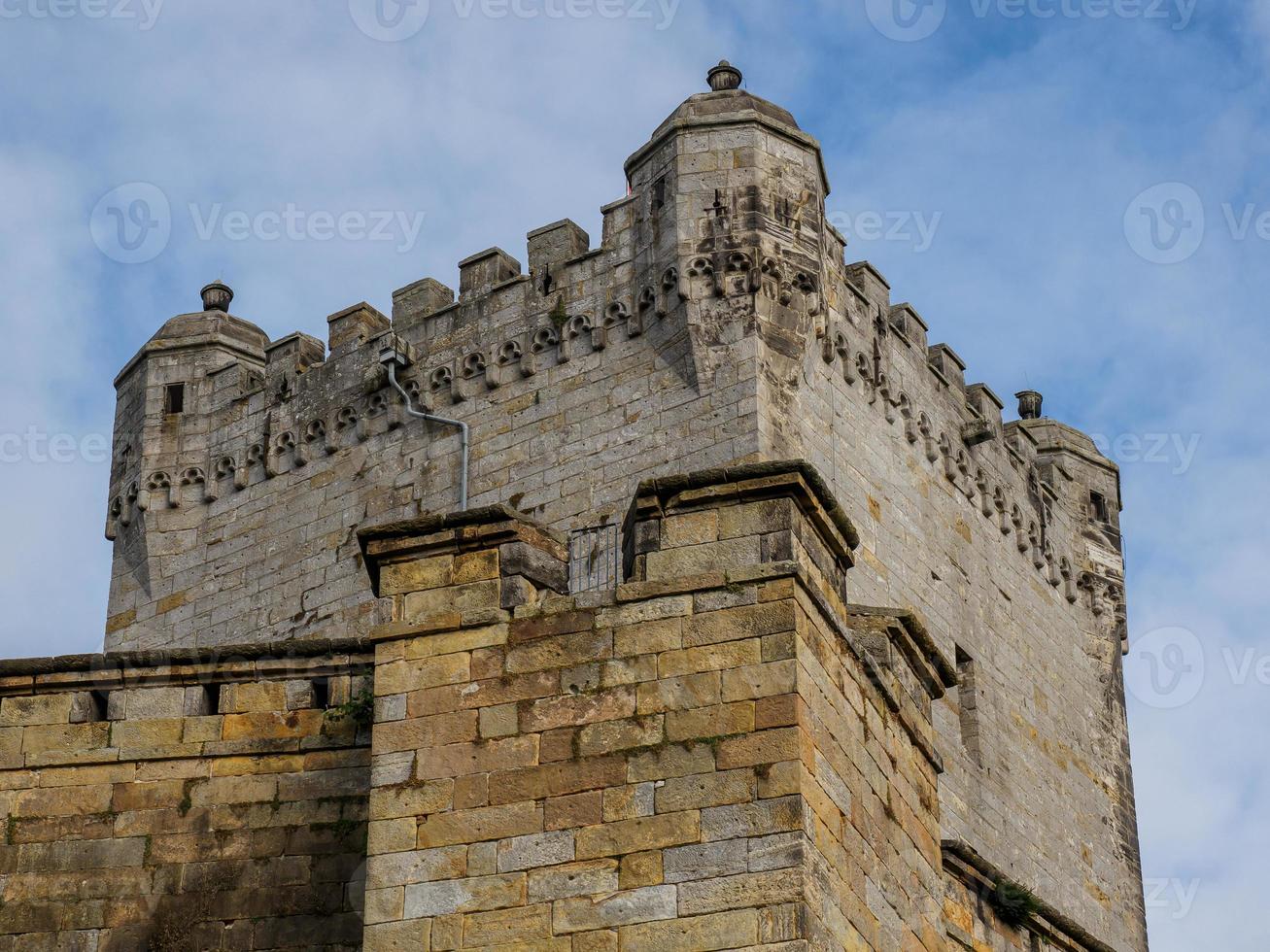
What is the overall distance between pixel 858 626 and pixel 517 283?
10.5 meters

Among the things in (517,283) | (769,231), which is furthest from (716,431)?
(517,283)

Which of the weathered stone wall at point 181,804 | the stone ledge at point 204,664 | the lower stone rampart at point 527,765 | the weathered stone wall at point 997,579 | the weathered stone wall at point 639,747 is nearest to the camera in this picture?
the weathered stone wall at point 639,747

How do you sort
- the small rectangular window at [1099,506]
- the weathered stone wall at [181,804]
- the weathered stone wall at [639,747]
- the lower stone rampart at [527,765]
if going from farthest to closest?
1. the small rectangular window at [1099,506]
2. the weathered stone wall at [181,804]
3. the lower stone rampart at [527,765]
4. the weathered stone wall at [639,747]

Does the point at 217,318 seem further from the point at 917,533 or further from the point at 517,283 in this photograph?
the point at 917,533

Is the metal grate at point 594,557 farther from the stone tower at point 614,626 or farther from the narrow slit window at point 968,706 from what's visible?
the narrow slit window at point 968,706

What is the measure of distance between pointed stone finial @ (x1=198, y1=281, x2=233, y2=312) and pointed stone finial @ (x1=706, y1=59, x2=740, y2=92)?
6624 mm

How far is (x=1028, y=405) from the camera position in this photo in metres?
28.8

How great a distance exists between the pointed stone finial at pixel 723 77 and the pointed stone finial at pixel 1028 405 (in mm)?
7223

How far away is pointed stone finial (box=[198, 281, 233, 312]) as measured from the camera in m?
27.0

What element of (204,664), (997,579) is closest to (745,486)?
(204,664)

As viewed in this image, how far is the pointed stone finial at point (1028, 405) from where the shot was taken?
28.7 metres

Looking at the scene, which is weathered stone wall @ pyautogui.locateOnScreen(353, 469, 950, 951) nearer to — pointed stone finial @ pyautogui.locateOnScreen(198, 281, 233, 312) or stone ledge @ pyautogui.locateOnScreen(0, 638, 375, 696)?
Answer: stone ledge @ pyautogui.locateOnScreen(0, 638, 375, 696)

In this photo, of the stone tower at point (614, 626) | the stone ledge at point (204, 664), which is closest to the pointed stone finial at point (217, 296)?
the stone tower at point (614, 626)

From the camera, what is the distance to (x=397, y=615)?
12.9 m
